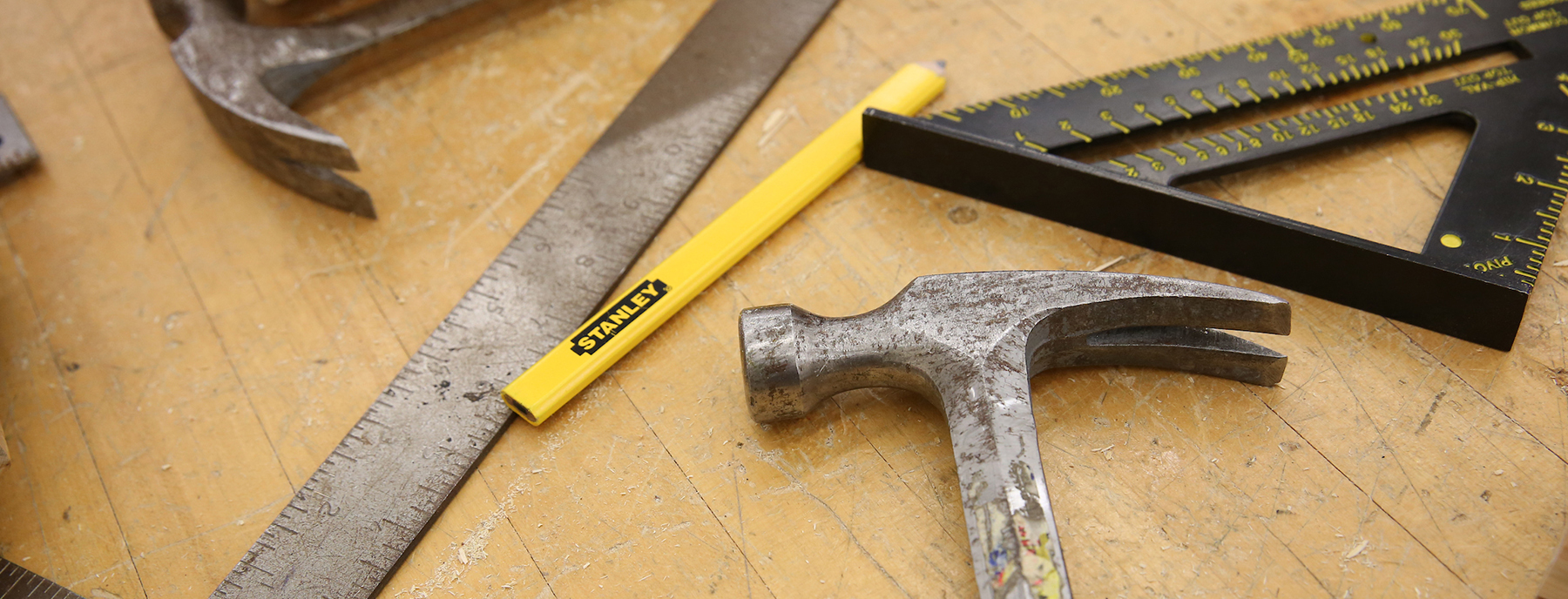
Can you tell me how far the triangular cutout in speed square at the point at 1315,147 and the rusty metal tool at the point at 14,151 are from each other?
1.85m

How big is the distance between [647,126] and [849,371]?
2.67 feet

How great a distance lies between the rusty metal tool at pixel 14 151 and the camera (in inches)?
80.5

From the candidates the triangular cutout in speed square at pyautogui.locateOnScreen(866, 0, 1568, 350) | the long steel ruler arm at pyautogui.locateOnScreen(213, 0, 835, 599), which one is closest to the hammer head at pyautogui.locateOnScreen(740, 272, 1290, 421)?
the triangular cutout in speed square at pyautogui.locateOnScreen(866, 0, 1568, 350)

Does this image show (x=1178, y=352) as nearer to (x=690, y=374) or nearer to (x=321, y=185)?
(x=690, y=374)

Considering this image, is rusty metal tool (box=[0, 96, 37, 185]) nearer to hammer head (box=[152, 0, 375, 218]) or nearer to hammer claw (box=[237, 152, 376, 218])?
hammer head (box=[152, 0, 375, 218])

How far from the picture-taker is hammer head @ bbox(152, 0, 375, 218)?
1.84 meters

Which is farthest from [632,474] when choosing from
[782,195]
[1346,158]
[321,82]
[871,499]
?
[1346,158]

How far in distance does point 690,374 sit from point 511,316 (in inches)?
14.3

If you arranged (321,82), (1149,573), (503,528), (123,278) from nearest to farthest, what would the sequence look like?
(1149,573) < (503,528) < (123,278) < (321,82)

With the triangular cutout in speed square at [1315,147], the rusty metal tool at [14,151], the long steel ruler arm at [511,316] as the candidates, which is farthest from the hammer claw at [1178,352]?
the rusty metal tool at [14,151]

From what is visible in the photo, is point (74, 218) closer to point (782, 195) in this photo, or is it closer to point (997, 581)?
point (782, 195)

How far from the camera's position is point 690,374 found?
1655 millimetres

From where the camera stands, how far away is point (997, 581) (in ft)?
4.10

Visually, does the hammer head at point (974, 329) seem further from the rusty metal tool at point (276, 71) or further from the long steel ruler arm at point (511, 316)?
the rusty metal tool at point (276, 71)
